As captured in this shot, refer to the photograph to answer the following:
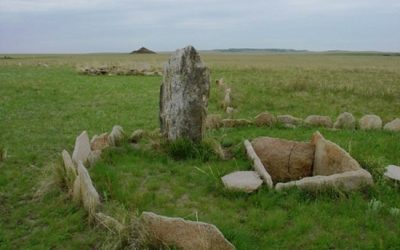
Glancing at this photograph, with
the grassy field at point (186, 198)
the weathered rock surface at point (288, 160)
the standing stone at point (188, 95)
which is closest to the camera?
the grassy field at point (186, 198)

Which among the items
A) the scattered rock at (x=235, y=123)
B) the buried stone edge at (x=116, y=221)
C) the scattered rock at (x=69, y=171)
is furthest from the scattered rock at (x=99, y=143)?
the scattered rock at (x=235, y=123)

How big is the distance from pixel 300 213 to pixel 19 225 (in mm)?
4508

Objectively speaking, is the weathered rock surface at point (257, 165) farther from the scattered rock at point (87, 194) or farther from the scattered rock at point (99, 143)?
the scattered rock at point (99, 143)

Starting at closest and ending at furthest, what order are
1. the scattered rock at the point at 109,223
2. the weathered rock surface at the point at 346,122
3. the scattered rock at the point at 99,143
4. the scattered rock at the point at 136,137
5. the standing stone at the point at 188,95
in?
the scattered rock at the point at 109,223, the standing stone at the point at 188,95, the scattered rock at the point at 99,143, the scattered rock at the point at 136,137, the weathered rock surface at the point at 346,122

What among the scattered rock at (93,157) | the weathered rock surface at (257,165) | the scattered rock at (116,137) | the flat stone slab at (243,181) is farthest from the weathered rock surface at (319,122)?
the scattered rock at (93,157)

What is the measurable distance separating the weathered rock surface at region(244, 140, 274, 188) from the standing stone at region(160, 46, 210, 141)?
121 centimetres

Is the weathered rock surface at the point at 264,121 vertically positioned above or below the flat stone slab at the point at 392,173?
above

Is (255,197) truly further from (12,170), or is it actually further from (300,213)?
(12,170)

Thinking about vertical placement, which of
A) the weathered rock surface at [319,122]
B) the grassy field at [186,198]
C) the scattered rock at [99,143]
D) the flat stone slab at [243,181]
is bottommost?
the grassy field at [186,198]

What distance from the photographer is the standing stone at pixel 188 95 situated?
1048 cm

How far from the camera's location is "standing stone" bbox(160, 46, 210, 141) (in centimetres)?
1048

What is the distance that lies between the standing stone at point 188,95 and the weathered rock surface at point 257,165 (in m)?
1.21

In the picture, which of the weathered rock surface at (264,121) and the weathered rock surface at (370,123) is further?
the weathered rock surface at (264,121)

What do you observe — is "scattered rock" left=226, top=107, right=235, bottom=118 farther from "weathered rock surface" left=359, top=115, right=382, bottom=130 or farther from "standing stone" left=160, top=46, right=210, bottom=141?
"standing stone" left=160, top=46, right=210, bottom=141
